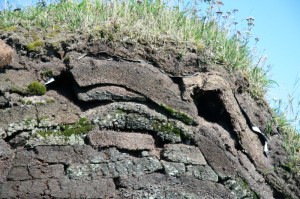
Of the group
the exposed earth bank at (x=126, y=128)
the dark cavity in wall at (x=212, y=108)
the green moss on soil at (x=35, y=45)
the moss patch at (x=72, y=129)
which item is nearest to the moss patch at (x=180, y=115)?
the exposed earth bank at (x=126, y=128)

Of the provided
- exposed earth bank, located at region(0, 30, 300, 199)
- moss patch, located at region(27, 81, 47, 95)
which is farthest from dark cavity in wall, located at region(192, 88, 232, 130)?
moss patch, located at region(27, 81, 47, 95)

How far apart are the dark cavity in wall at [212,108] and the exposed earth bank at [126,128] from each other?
1cm

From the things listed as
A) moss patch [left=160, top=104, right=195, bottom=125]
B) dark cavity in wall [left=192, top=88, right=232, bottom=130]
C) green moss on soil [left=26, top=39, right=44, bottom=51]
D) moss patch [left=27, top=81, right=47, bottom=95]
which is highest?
green moss on soil [left=26, top=39, right=44, bottom=51]

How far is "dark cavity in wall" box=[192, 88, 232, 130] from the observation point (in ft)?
23.5

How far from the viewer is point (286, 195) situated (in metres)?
7.11

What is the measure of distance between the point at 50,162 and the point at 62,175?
18 cm

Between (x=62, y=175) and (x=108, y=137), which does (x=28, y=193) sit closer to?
(x=62, y=175)

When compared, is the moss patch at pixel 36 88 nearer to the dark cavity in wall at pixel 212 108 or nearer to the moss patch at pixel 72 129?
the moss patch at pixel 72 129

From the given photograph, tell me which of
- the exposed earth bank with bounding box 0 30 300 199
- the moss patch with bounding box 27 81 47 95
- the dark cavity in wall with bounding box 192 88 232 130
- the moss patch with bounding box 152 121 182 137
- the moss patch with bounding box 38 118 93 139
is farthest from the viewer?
the dark cavity in wall with bounding box 192 88 232 130

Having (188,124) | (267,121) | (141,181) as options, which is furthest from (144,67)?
(267,121)

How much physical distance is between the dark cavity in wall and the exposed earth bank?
0.01m

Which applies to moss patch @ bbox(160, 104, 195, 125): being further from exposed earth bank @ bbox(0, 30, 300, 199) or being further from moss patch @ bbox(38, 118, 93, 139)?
moss patch @ bbox(38, 118, 93, 139)

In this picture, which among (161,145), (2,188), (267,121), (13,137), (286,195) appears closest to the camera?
(2,188)

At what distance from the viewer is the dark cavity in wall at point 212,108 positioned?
7.17 metres
